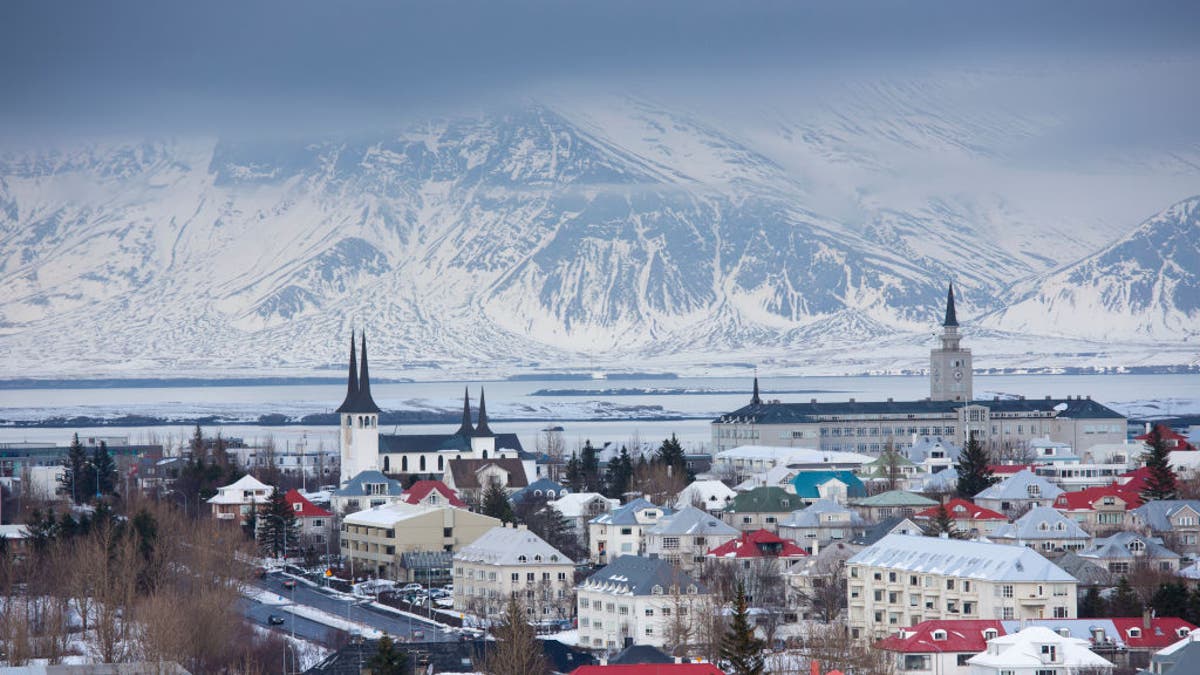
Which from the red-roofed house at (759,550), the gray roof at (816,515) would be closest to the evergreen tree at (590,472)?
the gray roof at (816,515)

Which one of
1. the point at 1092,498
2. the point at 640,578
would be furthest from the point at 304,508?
the point at 640,578

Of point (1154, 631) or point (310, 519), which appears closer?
point (1154, 631)

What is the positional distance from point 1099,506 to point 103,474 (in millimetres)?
48339

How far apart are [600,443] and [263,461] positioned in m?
44.4

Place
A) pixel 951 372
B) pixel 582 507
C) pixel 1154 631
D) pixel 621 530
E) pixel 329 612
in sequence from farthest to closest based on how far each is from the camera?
pixel 951 372, pixel 582 507, pixel 621 530, pixel 329 612, pixel 1154 631

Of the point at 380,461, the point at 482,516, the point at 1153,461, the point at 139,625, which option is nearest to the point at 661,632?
the point at 139,625

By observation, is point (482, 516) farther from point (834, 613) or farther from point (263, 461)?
point (263, 461)

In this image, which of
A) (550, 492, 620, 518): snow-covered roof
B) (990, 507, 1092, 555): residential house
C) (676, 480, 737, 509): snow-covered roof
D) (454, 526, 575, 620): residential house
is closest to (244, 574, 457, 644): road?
(454, 526, 575, 620): residential house

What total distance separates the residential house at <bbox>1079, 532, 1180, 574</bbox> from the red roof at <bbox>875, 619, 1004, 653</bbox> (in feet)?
49.1

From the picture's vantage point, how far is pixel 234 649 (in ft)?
192

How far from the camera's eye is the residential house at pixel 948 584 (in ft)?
208

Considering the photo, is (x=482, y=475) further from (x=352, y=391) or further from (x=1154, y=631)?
(x=1154, y=631)

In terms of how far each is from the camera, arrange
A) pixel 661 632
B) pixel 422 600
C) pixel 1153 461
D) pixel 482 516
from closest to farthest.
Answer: pixel 661 632 < pixel 422 600 < pixel 482 516 < pixel 1153 461

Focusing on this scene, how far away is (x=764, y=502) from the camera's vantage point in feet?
315
